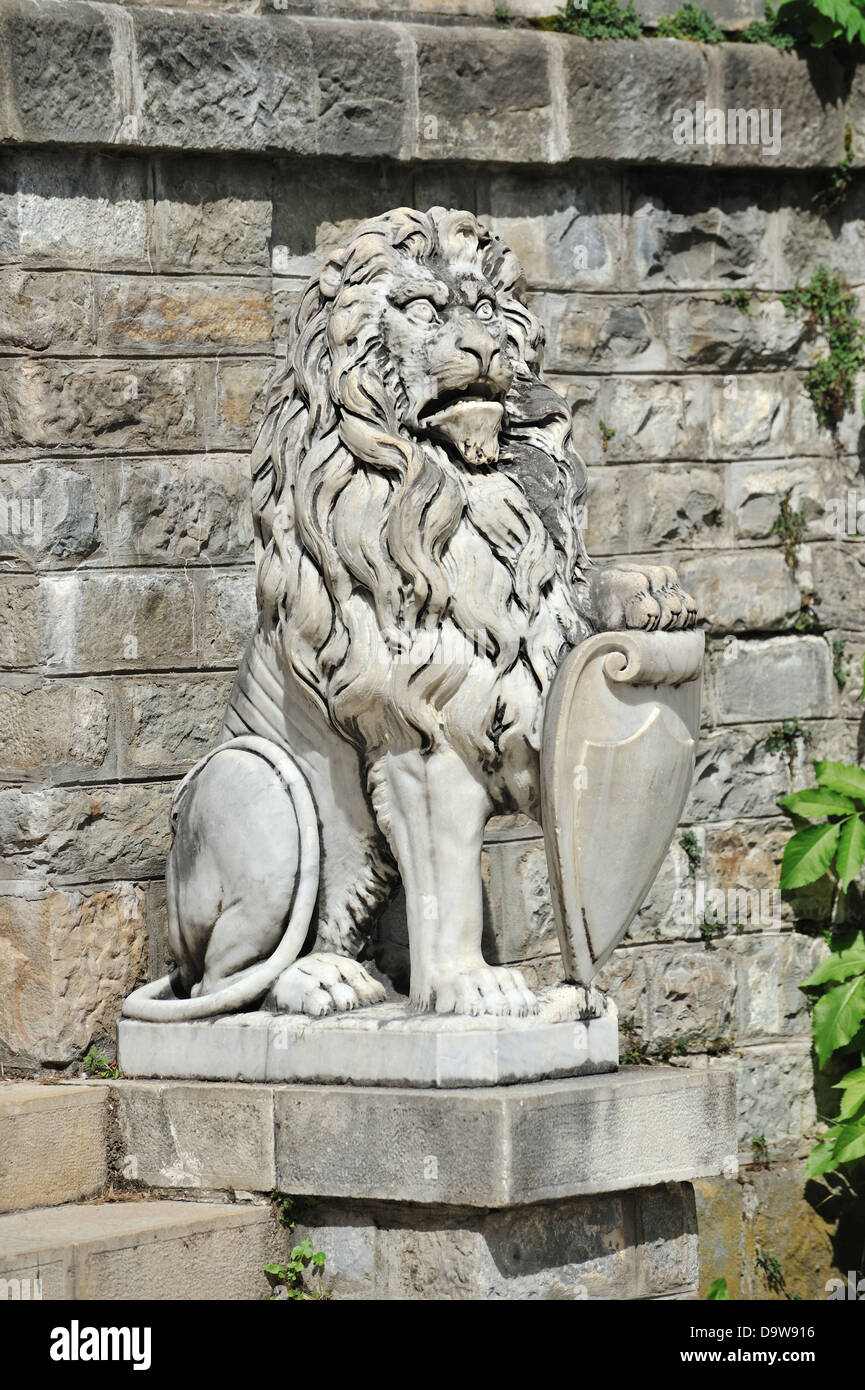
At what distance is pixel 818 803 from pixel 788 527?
0.80m

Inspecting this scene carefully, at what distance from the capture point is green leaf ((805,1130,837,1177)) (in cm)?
614

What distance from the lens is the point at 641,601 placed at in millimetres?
4543

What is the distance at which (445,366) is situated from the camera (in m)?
4.55

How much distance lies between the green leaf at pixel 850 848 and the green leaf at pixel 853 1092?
532 mm

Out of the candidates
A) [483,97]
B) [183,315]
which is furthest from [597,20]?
[183,315]

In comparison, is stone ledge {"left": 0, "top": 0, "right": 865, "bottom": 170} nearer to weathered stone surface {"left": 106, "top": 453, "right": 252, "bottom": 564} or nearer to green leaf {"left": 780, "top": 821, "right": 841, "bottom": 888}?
weathered stone surface {"left": 106, "top": 453, "right": 252, "bottom": 564}

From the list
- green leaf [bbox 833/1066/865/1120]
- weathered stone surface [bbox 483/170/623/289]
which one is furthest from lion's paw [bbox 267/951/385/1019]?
weathered stone surface [bbox 483/170/623/289]

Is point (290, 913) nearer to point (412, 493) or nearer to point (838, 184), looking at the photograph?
point (412, 493)

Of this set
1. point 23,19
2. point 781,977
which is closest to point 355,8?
point 23,19

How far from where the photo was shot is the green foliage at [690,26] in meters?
6.16

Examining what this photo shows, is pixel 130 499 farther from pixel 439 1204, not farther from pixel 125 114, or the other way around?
pixel 439 1204

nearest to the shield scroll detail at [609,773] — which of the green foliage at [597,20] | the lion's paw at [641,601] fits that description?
the lion's paw at [641,601]

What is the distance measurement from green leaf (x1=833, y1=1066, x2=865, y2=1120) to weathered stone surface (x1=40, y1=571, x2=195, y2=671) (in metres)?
2.12

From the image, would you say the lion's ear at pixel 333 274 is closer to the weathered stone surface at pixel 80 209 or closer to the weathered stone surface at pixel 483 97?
the weathered stone surface at pixel 80 209
